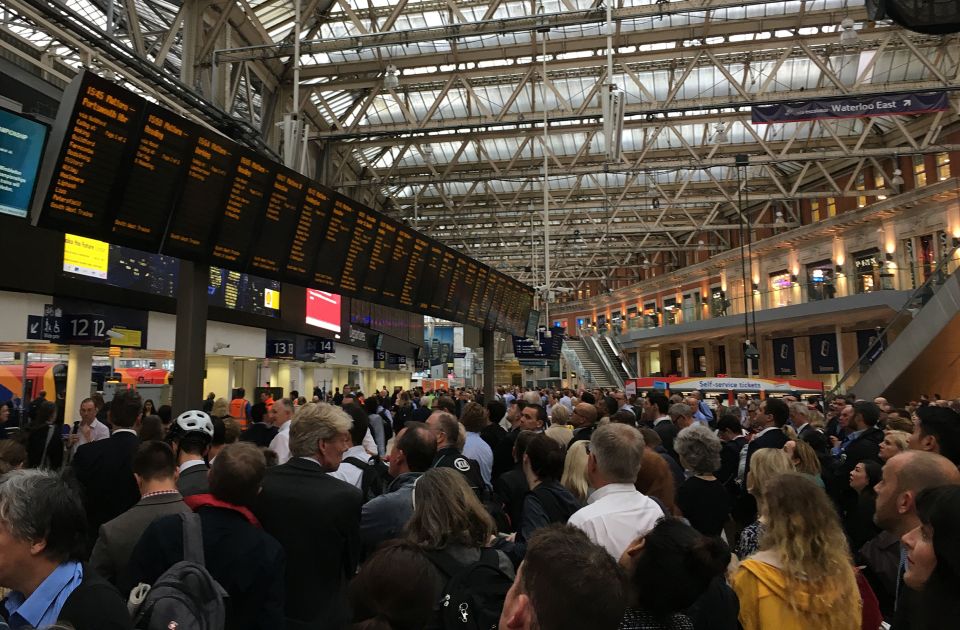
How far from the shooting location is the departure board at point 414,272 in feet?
36.6

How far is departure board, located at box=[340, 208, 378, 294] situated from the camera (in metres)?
9.13

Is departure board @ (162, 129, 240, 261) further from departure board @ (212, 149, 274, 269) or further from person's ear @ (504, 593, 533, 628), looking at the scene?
person's ear @ (504, 593, 533, 628)

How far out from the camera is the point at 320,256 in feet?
27.7

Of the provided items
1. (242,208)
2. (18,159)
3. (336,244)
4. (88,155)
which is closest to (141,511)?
(88,155)

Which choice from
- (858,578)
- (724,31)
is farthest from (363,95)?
(858,578)

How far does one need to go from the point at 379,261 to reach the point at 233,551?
304 inches

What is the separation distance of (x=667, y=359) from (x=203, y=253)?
41895 mm

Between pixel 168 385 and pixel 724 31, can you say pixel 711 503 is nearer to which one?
pixel 168 385

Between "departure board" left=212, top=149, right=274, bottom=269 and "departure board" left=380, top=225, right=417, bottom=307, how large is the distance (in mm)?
3359

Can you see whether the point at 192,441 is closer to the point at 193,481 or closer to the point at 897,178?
the point at 193,481

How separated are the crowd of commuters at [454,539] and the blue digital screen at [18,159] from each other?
3227 mm

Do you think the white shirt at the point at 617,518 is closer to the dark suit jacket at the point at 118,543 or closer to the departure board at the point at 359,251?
the dark suit jacket at the point at 118,543

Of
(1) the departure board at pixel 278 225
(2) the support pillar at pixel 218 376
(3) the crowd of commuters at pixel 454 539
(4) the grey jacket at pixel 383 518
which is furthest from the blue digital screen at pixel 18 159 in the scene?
(2) the support pillar at pixel 218 376

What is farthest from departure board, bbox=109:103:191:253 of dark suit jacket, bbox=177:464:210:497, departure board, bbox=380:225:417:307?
departure board, bbox=380:225:417:307
